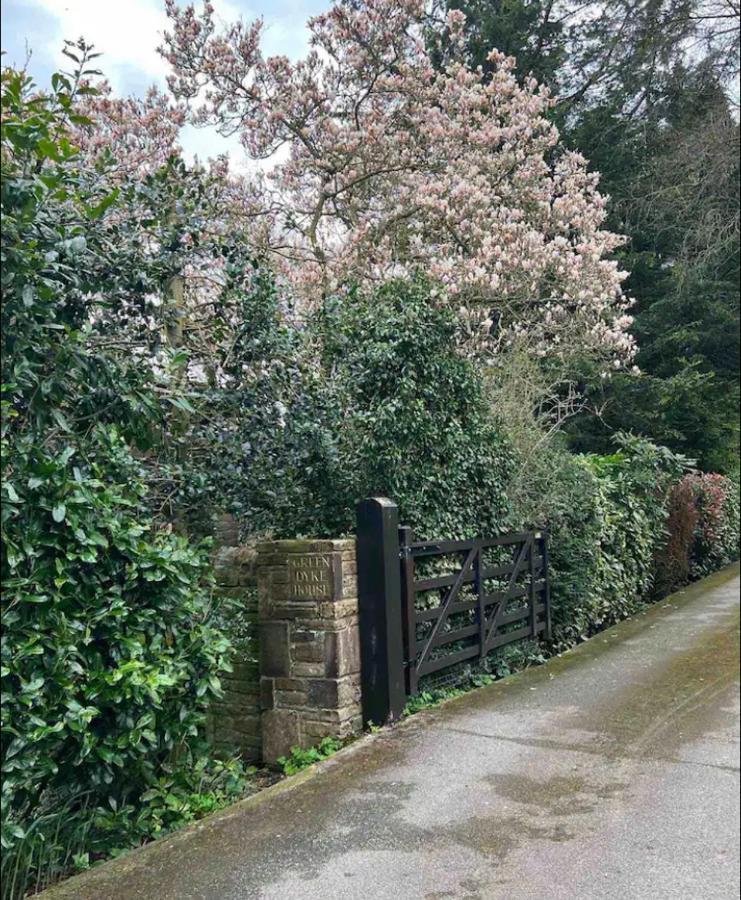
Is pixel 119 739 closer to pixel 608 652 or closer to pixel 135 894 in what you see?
pixel 135 894

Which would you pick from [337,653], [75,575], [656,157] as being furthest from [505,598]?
[656,157]

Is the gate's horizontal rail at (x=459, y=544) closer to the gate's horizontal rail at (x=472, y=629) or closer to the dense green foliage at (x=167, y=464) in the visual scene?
the dense green foliage at (x=167, y=464)

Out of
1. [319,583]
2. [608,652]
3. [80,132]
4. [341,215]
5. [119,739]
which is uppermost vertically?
[80,132]

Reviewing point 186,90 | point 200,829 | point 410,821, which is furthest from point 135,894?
point 186,90

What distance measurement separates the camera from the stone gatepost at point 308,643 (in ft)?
12.0

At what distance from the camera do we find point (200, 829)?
2664 mm

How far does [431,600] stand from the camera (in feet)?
14.5

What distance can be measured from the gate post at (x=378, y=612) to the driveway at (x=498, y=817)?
0.17 metres

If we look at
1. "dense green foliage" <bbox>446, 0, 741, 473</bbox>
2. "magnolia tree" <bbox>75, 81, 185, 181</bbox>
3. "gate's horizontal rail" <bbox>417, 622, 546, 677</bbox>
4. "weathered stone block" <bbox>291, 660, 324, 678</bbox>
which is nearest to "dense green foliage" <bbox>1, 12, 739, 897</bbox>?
"gate's horizontal rail" <bbox>417, 622, 546, 677</bbox>

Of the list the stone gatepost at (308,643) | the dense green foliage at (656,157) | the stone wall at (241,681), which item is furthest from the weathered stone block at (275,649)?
the dense green foliage at (656,157)

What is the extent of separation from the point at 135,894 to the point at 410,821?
37.0 inches

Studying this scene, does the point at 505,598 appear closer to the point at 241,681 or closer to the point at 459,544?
the point at 459,544

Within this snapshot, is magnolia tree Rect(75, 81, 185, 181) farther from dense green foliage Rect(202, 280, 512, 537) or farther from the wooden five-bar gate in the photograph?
the wooden five-bar gate

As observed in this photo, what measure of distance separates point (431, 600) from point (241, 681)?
1165 mm
